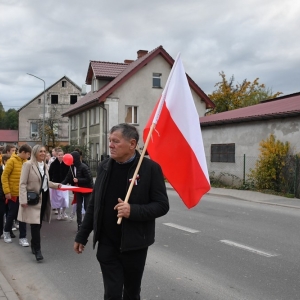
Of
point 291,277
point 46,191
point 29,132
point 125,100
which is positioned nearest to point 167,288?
point 291,277

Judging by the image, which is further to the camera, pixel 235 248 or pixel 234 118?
pixel 234 118

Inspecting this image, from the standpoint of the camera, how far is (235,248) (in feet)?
25.6

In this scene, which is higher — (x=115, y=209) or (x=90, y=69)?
(x=90, y=69)

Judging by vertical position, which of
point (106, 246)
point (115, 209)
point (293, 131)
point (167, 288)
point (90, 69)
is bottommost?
point (167, 288)

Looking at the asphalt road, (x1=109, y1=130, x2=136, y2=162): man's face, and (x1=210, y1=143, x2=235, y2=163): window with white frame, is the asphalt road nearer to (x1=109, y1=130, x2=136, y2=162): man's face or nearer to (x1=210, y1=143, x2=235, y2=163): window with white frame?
(x1=109, y1=130, x2=136, y2=162): man's face

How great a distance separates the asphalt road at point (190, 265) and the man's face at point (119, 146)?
230 cm

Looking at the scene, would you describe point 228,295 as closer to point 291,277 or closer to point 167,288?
point 167,288

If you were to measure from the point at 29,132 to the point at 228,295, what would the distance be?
63.1 metres

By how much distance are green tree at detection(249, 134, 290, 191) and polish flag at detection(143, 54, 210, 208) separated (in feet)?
49.3

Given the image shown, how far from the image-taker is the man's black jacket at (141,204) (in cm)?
353

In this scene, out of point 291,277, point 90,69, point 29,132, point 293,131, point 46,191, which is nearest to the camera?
point 291,277

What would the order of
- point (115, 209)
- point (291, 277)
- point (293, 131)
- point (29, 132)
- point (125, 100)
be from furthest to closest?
point (29, 132) → point (125, 100) → point (293, 131) → point (291, 277) → point (115, 209)

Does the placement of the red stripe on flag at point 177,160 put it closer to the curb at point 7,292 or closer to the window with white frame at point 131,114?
the curb at point 7,292

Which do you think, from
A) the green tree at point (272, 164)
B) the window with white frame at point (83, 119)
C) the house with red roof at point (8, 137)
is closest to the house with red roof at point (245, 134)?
the green tree at point (272, 164)
